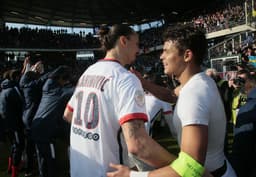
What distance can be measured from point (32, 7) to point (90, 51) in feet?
29.2

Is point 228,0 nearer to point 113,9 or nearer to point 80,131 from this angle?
point 113,9

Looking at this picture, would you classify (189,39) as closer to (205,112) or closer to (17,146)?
(205,112)

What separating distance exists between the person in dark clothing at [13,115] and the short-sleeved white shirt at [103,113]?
4207 millimetres

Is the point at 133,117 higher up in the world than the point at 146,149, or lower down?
higher up

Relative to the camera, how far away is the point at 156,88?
9.46 feet

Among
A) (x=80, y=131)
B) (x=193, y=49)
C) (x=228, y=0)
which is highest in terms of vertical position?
(x=228, y=0)

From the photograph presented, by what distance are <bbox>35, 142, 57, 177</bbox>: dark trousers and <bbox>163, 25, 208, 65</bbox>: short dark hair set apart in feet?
11.9

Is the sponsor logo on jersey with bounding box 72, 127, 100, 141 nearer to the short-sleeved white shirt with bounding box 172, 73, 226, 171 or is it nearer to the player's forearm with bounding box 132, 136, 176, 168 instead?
the player's forearm with bounding box 132, 136, 176, 168

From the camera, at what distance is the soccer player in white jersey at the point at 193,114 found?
1.60 metres

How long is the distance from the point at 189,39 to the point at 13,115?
16.9 feet

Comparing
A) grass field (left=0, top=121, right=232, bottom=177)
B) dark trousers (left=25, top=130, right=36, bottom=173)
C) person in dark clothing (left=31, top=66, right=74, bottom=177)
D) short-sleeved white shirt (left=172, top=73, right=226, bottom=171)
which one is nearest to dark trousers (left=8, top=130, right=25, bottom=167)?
dark trousers (left=25, top=130, right=36, bottom=173)

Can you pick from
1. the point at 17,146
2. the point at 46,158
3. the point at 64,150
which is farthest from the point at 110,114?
the point at 64,150

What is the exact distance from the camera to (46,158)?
17.0 ft

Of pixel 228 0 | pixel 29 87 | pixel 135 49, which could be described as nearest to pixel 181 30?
pixel 135 49
